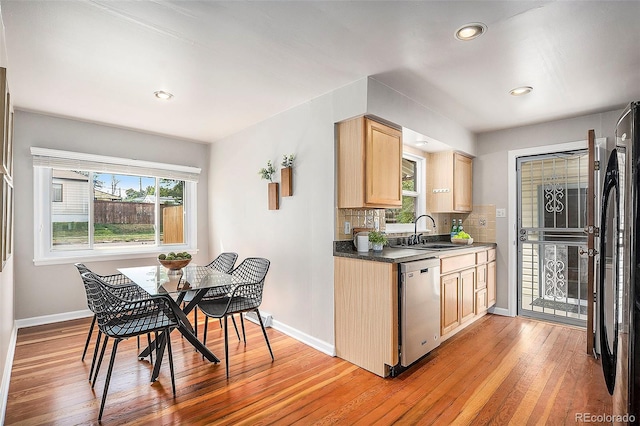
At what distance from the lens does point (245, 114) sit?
3.63 meters

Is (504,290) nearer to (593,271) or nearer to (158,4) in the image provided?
(593,271)

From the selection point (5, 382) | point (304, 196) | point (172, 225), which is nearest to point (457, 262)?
point (304, 196)

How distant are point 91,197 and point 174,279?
2319 millimetres

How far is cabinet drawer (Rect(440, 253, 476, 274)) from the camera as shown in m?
3.05

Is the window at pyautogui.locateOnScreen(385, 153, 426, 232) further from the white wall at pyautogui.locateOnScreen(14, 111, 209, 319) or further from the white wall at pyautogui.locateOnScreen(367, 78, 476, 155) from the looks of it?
the white wall at pyautogui.locateOnScreen(14, 111, 209, 319)

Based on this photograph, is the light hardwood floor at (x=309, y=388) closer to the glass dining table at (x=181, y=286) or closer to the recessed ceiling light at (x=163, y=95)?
the glass dining table at (x=181, y=286)

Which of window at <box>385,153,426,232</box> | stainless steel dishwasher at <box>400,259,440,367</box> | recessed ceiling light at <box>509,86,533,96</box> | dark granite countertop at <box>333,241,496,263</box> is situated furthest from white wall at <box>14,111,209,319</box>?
recessed ceiling light at <box>509,86,533,96</box>

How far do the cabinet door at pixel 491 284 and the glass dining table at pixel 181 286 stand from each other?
10.2 ft

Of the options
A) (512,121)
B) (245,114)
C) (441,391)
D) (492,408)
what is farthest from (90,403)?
(512,121)

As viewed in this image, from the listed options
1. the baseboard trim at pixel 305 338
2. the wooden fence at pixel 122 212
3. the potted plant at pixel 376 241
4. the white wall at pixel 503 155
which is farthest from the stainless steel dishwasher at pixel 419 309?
the wooden fence at pixel 122 212

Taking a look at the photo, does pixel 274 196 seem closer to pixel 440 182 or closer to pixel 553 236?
pixel 440 182

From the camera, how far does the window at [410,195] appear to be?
157 inches

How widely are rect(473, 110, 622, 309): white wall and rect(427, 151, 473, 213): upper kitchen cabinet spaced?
17cm

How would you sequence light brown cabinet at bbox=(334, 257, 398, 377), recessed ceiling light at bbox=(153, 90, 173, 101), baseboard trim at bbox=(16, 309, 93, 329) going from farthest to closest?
baseboard trim at bbox=(16, 309, 93, 329) < recessed ceiling light at bbox=(153, 90, 173, 101) < light brown cabinet at bbox=(334, 257, 398, 377)
